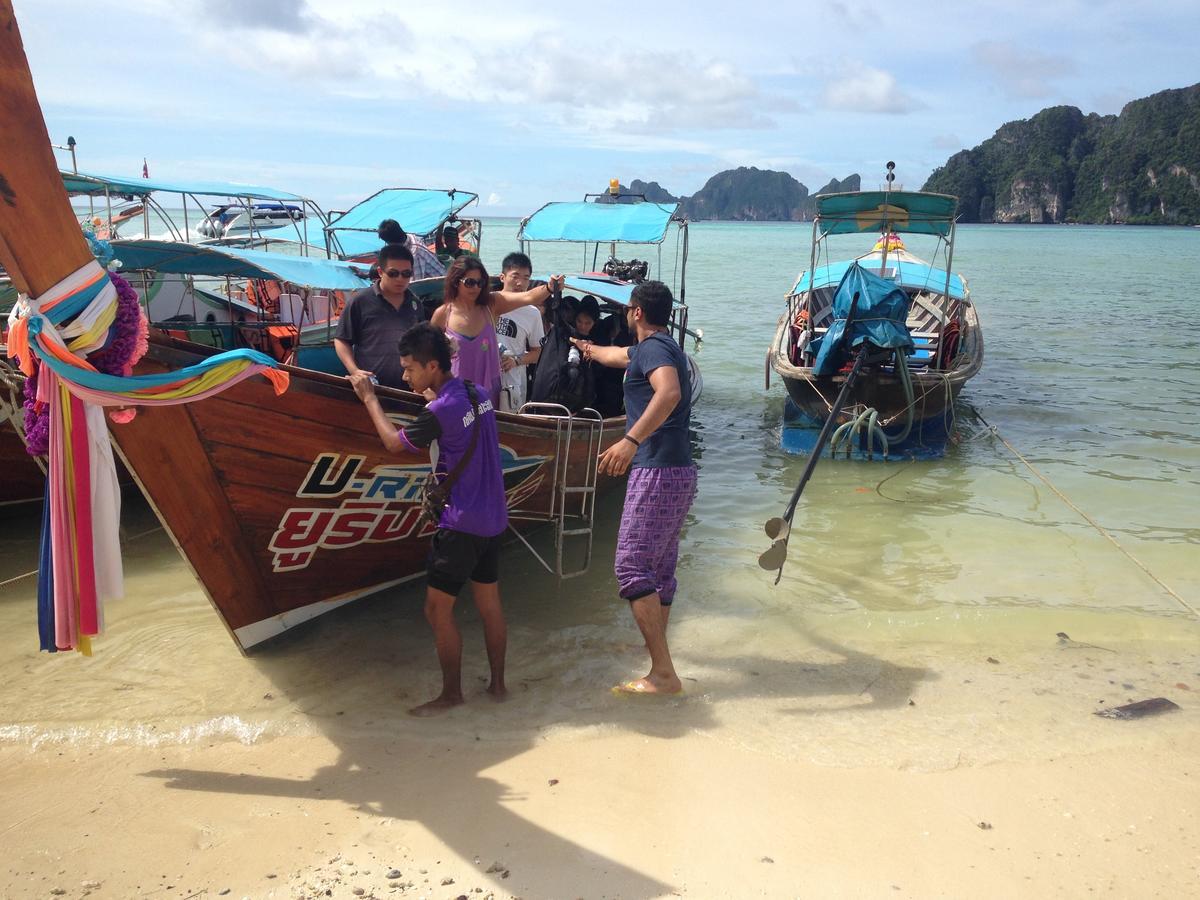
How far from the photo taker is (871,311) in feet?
29.5

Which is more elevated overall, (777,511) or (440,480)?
(440,480)

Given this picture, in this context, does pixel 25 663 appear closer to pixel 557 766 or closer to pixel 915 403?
pixel 557 766

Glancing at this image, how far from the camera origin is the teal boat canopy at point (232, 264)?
6727 mm

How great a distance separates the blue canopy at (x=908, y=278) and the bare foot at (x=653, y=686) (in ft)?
26.5

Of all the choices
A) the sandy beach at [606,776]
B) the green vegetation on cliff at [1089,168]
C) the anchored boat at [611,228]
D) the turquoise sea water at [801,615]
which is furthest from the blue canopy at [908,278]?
the green vegetation on cliff at [1089,168]

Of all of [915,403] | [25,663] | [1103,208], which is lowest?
[25,663]

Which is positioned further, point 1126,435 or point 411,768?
point 1126,435

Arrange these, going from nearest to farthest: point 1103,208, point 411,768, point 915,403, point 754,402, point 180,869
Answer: point 180,869 < point 411,768 < point 915,403 < point 754,402 < point 1103,208

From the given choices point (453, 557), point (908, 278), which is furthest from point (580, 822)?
point (908, 278)

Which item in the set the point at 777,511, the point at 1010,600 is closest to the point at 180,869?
the point at 1010,600

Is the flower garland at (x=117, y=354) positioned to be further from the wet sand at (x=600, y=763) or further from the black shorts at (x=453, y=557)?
the wet sand at (x=600, y=763)

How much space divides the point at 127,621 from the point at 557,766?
115 inches

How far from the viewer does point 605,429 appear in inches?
228

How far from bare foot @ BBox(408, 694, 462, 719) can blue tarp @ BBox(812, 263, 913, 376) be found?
6.13 metres
